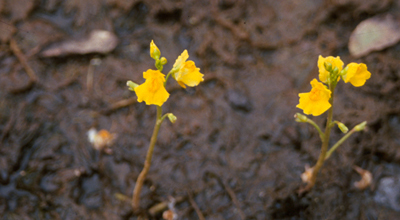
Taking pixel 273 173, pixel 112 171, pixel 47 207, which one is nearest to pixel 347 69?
pixel 273 173

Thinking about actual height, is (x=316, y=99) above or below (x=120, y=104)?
below

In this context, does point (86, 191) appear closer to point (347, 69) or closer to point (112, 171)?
point (112, 171)

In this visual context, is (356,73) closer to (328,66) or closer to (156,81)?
(328,66)

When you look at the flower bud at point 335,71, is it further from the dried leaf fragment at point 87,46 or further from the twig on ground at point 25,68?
the twig on ground at point 25,68

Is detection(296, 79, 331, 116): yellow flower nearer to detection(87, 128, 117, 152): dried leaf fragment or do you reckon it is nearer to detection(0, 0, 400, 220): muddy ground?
detection(0, 0, 400, 220): muddy ground

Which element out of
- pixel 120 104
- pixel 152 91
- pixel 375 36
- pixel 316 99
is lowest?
pixel 316 99

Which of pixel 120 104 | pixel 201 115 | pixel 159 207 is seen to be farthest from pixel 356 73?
pixel 120 104
